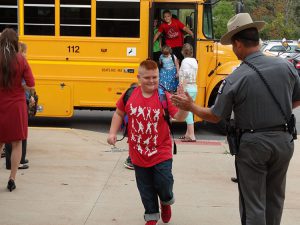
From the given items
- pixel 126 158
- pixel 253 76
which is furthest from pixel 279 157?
pixel 126 158

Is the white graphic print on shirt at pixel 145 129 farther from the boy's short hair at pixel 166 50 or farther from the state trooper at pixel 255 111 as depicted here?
the boy's short hair at pixel 166 50

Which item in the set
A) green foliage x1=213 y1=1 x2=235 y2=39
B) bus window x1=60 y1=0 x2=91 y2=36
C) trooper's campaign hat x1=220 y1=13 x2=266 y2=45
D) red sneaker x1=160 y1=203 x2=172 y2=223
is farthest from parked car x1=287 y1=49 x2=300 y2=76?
trooper's campaign hat x1=220 y1=13 x2=266 y2=45

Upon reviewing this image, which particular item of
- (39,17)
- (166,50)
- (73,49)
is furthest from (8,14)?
(166,50)

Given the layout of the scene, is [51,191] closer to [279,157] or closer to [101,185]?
[101,185]

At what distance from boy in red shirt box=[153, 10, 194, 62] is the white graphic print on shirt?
5548 mm

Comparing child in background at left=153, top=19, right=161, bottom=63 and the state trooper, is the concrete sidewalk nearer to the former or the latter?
the state trooper

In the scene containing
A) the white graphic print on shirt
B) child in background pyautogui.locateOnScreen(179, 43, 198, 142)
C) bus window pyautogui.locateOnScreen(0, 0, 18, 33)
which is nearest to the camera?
the white graphic print on shirt

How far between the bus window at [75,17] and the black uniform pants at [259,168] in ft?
21.1

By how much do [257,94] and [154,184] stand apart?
1.44 m

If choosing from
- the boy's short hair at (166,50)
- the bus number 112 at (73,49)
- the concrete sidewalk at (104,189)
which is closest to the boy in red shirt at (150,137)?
the concrete sidewalk at (104,189)

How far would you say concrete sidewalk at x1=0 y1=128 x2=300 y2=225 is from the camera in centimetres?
517

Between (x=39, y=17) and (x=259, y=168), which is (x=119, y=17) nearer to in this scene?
(x=39, y=17)

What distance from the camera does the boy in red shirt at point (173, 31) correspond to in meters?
9.99

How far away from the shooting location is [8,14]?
9969mm
